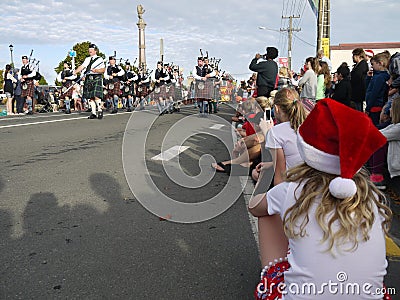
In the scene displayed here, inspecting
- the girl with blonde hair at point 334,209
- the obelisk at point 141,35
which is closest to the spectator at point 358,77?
the girl with blonde hair at point 334,209

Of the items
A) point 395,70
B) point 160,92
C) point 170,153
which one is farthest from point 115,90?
point 395,70

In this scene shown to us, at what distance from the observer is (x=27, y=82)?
63.8ft

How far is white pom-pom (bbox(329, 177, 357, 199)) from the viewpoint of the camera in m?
1.86

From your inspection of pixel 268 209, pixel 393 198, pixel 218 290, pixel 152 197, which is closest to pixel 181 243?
pixel 218 290

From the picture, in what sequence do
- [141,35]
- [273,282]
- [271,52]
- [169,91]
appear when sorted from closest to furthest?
[273,282]
[271,52]
[169,91]
[141,35]

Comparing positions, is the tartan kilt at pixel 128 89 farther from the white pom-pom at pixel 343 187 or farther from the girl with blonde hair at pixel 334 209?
the white pom-pom at pixel 343 187

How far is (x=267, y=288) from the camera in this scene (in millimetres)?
2285

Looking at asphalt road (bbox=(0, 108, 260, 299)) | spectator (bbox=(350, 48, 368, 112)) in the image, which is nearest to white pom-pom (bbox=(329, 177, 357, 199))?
asphalt road (bbox=(0, 108, 260, 299))

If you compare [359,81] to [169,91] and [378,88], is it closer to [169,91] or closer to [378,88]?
[378,88]

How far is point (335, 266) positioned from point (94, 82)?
48.7ft

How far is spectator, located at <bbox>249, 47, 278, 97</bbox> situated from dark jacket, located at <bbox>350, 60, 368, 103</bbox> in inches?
62.9

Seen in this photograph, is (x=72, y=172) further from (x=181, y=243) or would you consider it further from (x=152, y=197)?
(x=181, y=243)

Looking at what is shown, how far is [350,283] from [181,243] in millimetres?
2178

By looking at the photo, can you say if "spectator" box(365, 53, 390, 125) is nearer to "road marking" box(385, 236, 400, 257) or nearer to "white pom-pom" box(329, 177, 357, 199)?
"road marking" box(385, 236, 400, 257)
